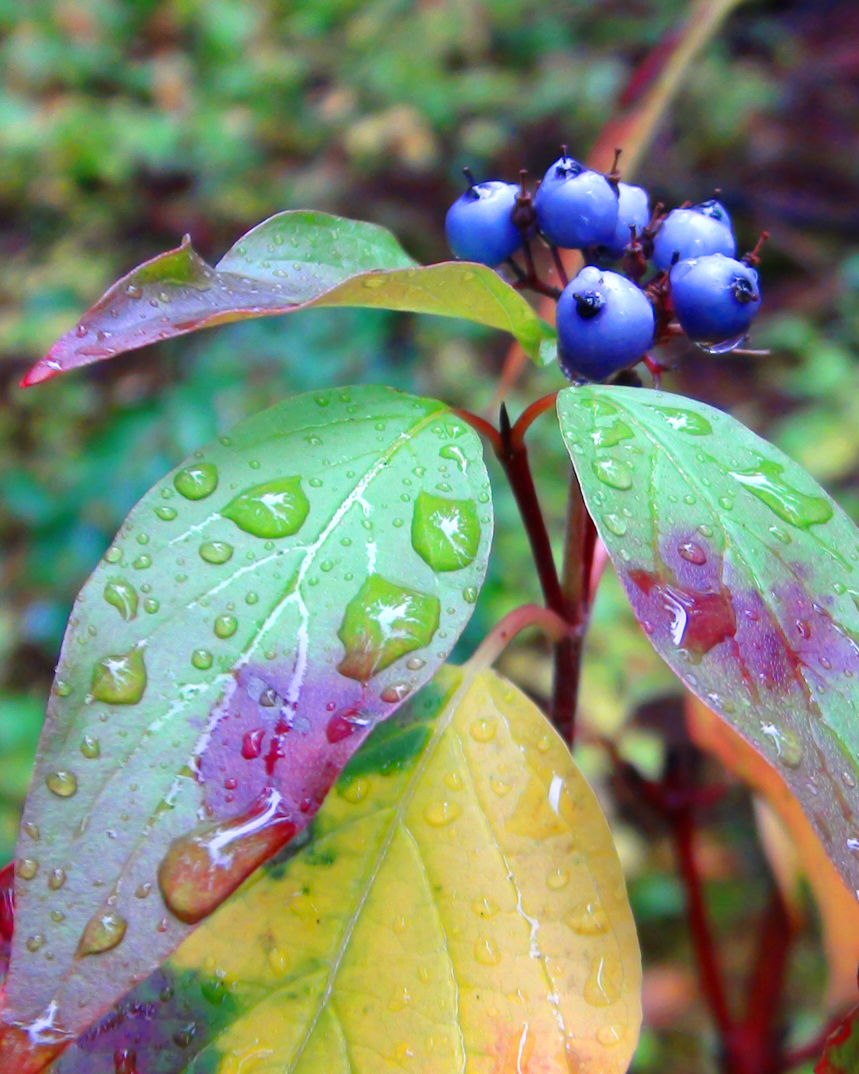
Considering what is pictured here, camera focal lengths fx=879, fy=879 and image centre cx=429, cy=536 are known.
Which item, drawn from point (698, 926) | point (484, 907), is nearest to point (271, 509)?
point (484, 907)

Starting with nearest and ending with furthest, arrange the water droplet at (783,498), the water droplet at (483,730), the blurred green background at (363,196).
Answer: the water droplet at (783,498) < the water droplet at (483,730) < the blurred green background at (363,196)

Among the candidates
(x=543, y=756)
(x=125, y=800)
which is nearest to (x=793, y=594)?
(x=543, y=756)

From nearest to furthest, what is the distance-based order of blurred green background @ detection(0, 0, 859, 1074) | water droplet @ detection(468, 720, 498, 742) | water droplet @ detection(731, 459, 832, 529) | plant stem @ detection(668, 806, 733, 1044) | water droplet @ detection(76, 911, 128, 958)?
water droplet @ detection(76, 911, 128, 958)
water droplet @ detection(731, 459, 832, 529)
water droplet @ detection(468, 720, 498, 742)
plant stem @ detection(668, 806, 733, 1044)
blurred green background @ detection(0, 0, 859, 1074)

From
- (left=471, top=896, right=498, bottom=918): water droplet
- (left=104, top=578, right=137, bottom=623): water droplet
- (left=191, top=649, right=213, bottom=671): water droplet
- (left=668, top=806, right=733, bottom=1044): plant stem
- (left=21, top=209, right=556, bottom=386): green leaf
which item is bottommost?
(left=668, top=806, right=733, bottom=1044): plant stem

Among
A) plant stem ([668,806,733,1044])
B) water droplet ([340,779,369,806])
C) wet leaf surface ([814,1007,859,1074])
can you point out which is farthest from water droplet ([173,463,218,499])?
plant stem ([668,806,733,1044])

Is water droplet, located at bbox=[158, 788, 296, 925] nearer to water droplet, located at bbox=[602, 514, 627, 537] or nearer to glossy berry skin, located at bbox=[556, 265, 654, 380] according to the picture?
water droplet, located at bbox=[602, 514, 627, 537]

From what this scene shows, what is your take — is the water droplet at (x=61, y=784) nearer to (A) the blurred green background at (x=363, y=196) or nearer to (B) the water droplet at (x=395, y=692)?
(B) the water droplet at (x=395, y=692)

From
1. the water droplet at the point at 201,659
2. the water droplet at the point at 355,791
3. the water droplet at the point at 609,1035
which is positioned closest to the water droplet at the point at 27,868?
the water droplet at the point at 201,659

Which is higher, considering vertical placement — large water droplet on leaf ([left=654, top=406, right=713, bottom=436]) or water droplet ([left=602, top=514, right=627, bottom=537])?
large water droplet on leaf ([left=654, top=406, right=713, bottom=436])
